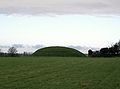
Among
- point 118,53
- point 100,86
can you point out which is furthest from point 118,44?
point 100,86

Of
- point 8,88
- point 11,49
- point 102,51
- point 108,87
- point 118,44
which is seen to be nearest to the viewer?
point 8,88

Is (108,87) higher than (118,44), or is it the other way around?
(118,44)

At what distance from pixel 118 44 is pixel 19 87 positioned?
407 feet

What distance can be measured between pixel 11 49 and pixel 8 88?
111223 mm

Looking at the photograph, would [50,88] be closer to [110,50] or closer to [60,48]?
[110,50]

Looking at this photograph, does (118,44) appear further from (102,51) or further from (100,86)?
(100,86)

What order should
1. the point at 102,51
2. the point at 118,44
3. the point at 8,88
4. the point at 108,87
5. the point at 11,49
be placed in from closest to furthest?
the point at 8,88 → the point at 108,87 → the point at 102,51 → the point at 11,49 → the point at 118,44

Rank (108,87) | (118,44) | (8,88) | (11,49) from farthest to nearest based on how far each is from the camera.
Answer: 1. (118,44)
2. (11,49)
3. (108,87)
4. (8,88)

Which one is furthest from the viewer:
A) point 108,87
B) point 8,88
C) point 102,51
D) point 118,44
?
point 118,44

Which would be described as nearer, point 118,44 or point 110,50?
point 110,50

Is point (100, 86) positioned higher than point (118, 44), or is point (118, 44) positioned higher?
point (118, 44)

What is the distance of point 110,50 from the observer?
375ft

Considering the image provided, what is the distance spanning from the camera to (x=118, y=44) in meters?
136

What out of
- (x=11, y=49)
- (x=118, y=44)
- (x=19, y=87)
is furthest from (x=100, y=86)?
(x=118, y=44)
